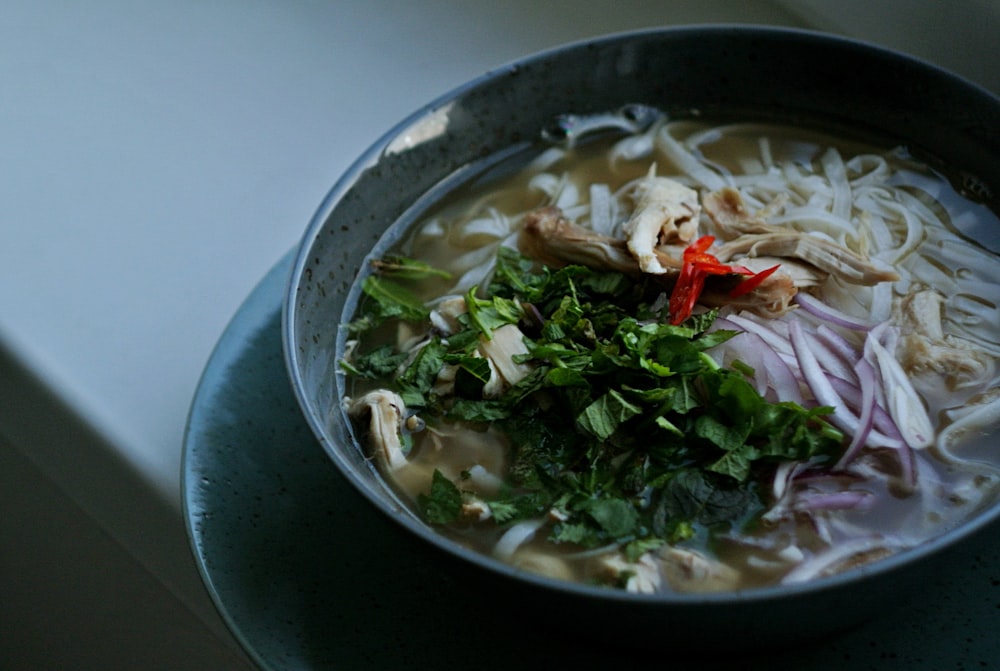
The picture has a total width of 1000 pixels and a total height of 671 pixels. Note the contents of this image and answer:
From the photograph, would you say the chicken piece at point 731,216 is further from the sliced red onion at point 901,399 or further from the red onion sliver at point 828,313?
the sliced red onion at point 901,399

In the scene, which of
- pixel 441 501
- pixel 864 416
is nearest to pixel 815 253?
pixel 864 416

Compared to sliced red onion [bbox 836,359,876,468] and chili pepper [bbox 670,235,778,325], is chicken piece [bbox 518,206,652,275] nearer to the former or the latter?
chili pepper [bbox 670,235,778,325]

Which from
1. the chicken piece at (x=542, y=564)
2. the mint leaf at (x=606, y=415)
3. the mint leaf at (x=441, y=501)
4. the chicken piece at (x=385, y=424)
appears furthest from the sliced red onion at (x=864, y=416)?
the chicken piece at (x=385, y=424)

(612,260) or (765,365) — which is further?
(612,260)

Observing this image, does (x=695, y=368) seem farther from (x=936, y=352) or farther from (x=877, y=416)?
(x=936, y=352)

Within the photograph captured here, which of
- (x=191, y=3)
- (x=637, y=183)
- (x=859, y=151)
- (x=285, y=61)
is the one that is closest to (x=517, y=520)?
(x=637, y=183)

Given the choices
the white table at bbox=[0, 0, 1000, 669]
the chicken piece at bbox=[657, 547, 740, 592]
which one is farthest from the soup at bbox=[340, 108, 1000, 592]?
the white table at bbox=[0, 0, 1000, 669]

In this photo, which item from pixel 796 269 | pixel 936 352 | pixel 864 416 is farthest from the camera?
pixel 796 269
